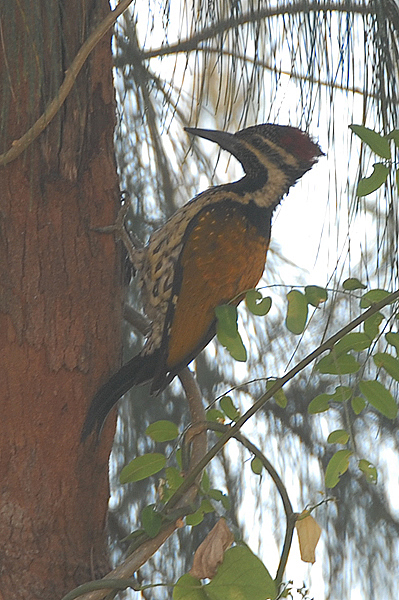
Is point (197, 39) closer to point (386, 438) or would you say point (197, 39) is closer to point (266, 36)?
point (266, 36)

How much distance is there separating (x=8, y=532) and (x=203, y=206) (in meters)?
0.65

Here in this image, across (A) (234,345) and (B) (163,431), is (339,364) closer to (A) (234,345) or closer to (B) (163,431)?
(A) (234,345)

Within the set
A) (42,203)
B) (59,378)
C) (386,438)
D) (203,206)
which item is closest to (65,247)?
(42,203)

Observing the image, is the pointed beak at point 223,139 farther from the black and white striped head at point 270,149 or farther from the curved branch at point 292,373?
the curved branch at point 292,373

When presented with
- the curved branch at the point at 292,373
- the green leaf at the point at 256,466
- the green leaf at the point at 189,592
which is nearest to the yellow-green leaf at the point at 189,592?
the green leaf at the point at 189,592

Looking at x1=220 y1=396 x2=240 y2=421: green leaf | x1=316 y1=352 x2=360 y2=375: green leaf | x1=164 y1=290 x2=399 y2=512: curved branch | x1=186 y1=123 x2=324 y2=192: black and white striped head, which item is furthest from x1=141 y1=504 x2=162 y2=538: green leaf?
x1=186 y1=123 x2=324 y2=192: black and white striped head

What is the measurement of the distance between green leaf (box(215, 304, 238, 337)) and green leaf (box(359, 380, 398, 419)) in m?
Result: 0.19

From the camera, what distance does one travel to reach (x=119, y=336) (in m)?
1.11

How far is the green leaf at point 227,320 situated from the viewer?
103 centimetres

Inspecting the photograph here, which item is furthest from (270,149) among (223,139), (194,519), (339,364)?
(194,519)

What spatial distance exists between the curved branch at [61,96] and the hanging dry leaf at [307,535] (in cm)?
58

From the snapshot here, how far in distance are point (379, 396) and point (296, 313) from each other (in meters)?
0.15

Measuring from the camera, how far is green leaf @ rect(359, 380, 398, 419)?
935mm

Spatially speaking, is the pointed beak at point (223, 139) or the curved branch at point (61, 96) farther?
the pointed beak at point (223, 139)
